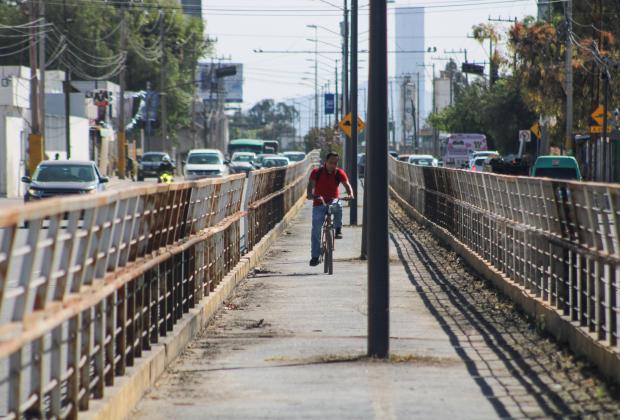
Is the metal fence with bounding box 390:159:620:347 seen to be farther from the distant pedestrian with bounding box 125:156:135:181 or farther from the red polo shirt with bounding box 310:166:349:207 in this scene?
the distant pedestrian with bounding box 125:156:135:181

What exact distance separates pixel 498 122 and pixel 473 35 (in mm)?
13836

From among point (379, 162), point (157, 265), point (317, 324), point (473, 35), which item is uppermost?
point (473, 35)

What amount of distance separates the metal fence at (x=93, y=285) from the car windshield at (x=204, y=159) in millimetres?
43781

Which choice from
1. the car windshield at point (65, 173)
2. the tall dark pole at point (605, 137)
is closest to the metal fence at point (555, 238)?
the car windshield at point (65, 173)

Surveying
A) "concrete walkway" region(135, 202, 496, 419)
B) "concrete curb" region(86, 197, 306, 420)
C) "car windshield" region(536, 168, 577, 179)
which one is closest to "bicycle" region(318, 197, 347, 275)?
"concrete curb" region(86, 197, 306, 420)

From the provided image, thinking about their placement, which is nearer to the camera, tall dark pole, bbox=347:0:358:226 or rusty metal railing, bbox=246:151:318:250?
rusty metal railing, bbox=246:151:318:250

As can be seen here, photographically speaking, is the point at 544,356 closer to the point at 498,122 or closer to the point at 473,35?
the point at 473,35

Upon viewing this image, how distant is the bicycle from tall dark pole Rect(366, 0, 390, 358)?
8817 millimetres

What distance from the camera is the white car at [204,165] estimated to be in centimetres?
5688

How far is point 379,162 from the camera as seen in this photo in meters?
11.5

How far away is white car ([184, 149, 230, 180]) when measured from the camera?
56.9 m

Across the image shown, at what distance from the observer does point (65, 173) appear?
34125 mm

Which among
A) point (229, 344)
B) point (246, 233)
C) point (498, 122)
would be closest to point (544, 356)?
point (229, 344)

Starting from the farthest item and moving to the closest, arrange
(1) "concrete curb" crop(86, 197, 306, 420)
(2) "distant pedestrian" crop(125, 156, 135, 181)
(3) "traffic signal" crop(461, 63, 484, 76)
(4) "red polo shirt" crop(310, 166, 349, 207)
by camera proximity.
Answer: (3) "traffic signal" crop(461, 63, 484, 76), (2) "distant pedestrian" crop(125, 156, 135, 181), (4) "red polo shirt" crop(310, 166, 349, 207), (1) "concrete curb" crop(86, 197, 306, 420)
